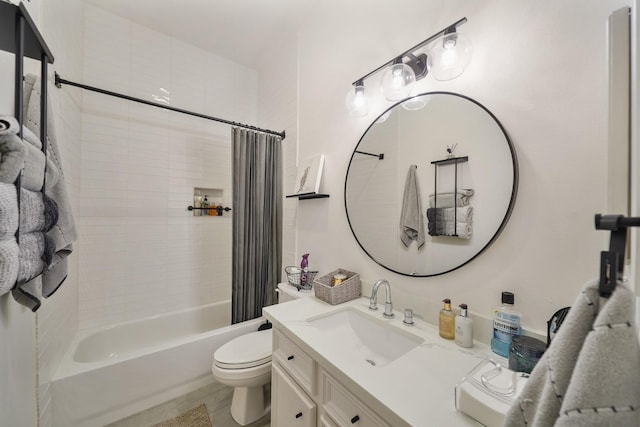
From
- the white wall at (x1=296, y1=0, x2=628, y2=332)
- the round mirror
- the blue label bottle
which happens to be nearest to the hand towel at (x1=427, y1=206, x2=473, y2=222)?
the round mirror

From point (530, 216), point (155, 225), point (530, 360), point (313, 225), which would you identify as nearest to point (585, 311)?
point (530, 360)

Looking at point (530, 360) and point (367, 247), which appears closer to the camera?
point (530, 360)

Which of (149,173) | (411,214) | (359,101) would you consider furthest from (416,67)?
(149,173)

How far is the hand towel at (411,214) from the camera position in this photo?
112cm

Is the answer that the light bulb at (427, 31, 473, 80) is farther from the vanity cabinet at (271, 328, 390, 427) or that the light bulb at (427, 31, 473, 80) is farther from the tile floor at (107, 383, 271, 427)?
the tile floor at (107, 383, 271, 427)

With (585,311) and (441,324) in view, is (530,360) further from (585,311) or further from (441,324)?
(585,311)

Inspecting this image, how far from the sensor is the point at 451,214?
3.29 feet

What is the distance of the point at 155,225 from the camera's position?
2.14 m

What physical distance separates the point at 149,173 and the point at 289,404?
2.15m

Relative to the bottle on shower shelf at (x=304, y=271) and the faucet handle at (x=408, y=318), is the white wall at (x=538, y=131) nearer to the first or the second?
the faucet handle at (x=408, y=318)

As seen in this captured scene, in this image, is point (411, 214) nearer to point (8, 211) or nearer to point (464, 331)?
point (464, 331)

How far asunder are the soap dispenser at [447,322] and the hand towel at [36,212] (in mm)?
1310

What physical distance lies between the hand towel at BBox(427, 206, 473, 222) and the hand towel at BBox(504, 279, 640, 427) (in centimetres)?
67

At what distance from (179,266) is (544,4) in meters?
2.84
